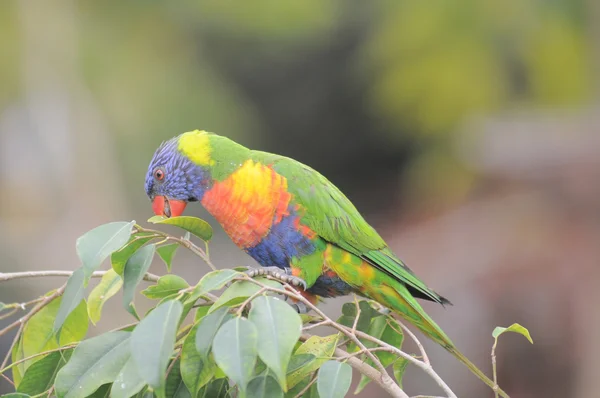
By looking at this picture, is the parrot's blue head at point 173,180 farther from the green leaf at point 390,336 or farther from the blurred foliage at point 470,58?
the blurred foliage at point 470,58

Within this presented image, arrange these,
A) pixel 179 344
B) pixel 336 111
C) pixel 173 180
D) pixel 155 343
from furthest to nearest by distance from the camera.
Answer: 1. pixel 336 111
2. pixel 173 180
3. pixel 179 344
4. pixel 155 343

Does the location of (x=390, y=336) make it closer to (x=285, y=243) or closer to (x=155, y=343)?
(x=285, y=243)

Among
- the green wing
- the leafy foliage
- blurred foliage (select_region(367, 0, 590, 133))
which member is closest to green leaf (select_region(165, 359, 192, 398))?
the leafy foliage

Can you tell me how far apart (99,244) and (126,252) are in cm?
15

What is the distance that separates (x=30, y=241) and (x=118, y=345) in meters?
6.67

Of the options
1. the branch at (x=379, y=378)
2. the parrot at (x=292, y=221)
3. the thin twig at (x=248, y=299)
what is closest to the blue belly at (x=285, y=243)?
the parrot at (x=292, y=221)

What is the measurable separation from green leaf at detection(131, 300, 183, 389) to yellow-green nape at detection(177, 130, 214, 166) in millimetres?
969

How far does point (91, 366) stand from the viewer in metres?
1.07

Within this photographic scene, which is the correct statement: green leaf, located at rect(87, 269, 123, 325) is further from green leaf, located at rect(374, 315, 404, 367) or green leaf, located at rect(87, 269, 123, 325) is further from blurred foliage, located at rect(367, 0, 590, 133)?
blurred foliage, located at rect(367, 0, 590, 133)

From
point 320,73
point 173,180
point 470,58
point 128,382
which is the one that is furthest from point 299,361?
point 320,73

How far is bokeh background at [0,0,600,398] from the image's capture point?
16.3ft

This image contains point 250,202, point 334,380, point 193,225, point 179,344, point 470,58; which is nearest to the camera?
point 334,380

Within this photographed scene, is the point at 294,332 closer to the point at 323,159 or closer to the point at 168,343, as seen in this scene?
the point at 168,343

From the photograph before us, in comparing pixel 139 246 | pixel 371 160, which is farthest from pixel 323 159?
pixel 139 246
